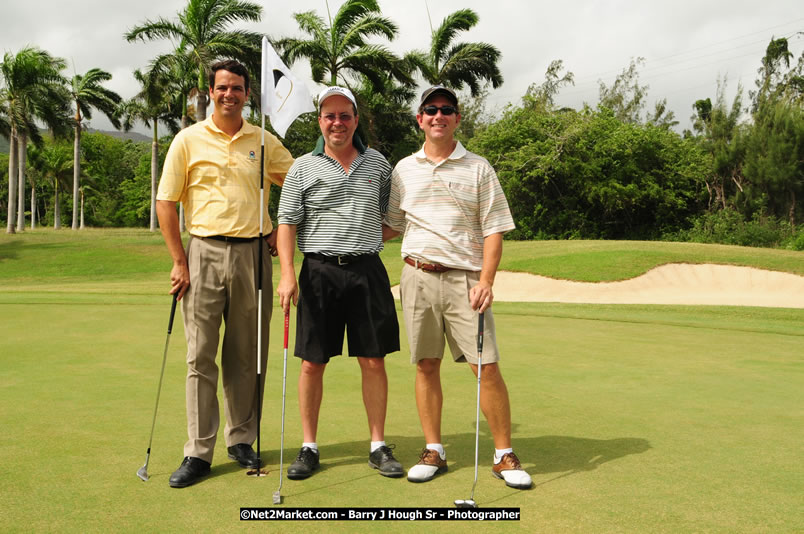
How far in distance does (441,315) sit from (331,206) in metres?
0.87

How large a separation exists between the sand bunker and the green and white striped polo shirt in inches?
497

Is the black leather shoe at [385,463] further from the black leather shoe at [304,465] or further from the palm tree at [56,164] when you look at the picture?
the palm tree at [56,164]

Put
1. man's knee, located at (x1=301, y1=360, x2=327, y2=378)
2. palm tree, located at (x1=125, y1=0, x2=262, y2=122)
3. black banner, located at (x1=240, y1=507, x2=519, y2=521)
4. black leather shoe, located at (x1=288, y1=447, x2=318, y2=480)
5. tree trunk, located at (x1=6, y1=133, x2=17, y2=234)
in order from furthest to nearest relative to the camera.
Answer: tree trunk, located at (x1=6, y1=133, x2=17, y2=234), palm tree, located at (x1=125, y1=0, x2=262, y2=122), man's knee, located at (x1=301, y1=360, x2=327, y2=378), black leather shoe, located at (x1=288, y1=447, x2=318, y2=480), black banner, located at (x1=240, y1=507, x2=519, y2=521)

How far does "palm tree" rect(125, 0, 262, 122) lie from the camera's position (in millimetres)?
26844

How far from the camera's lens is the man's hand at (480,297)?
3.76 metres

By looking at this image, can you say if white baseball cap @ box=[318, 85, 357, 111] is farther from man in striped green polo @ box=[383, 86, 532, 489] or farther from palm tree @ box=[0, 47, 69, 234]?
palm tree @ box=[0, 47, 69, 234]

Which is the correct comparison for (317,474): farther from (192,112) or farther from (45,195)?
(45,195)

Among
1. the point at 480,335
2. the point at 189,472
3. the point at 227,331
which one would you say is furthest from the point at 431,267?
the point at 189,472

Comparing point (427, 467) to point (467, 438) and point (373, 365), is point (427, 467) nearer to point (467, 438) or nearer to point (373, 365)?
point (373, 365)

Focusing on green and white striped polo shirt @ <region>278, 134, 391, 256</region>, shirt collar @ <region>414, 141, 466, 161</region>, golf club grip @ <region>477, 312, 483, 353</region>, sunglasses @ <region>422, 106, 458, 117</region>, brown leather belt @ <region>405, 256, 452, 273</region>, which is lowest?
golf club grip @ <region>477, 312, 483, 353</region>

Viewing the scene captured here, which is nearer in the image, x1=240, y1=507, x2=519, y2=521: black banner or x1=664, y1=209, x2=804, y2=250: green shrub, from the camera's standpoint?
x1=240, y1=507, x2=519, y2=521: black banner

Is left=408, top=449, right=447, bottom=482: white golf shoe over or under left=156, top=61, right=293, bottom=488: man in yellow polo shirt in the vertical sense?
under

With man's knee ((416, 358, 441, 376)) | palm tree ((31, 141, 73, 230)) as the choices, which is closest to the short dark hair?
man's knee ((416, 358, 441, 376))

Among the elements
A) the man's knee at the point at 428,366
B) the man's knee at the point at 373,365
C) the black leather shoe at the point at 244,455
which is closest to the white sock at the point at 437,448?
the man's knee at the point at 428,366
